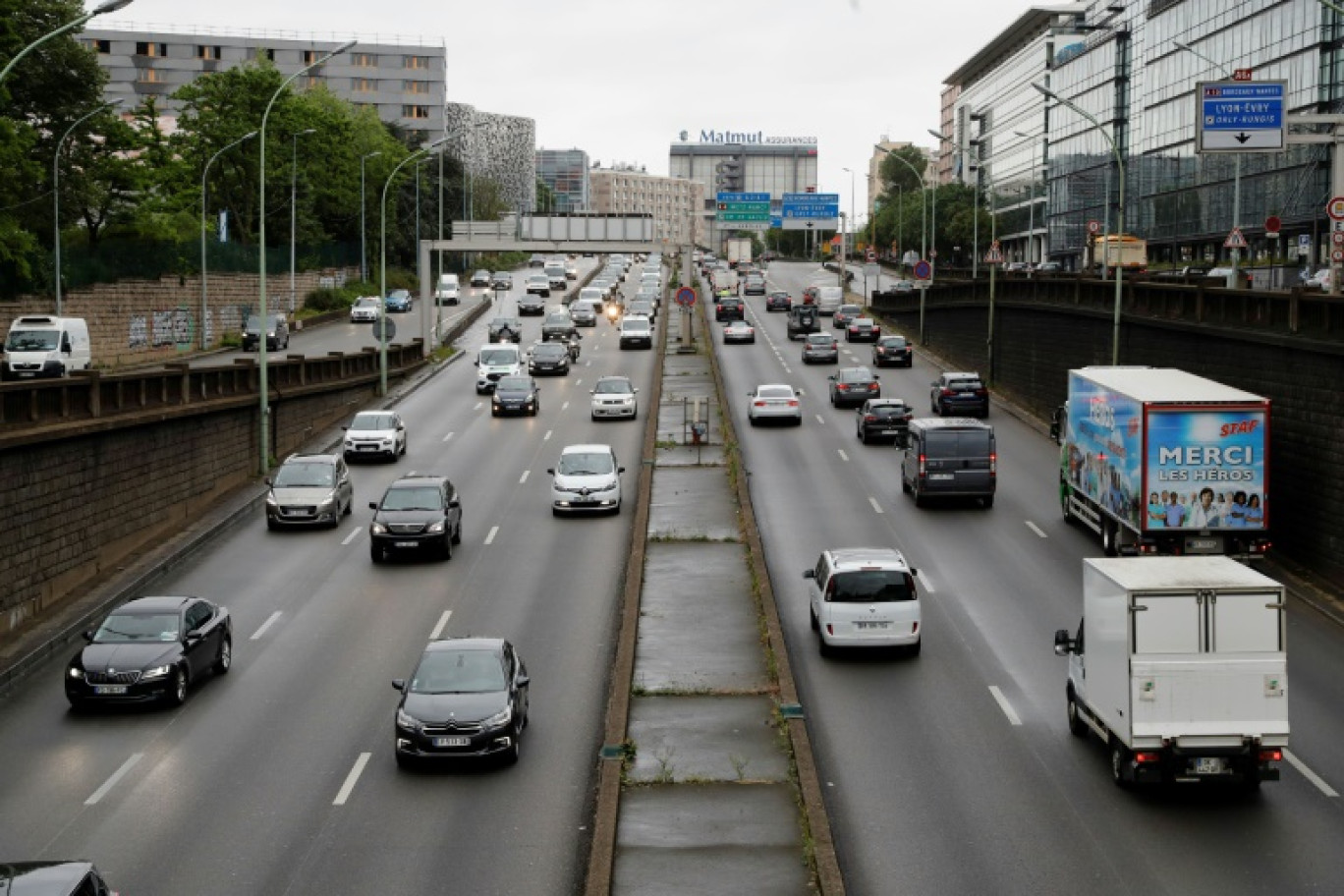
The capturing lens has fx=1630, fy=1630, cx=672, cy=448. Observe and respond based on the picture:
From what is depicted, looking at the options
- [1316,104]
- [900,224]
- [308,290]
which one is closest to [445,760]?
[1316,104]

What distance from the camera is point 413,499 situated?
3441 centimetres

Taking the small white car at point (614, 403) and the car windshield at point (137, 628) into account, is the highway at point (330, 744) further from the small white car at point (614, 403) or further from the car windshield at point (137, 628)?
the small white car at point (614, 403)

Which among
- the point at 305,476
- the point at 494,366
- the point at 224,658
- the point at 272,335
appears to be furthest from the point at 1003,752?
the point at 272,335

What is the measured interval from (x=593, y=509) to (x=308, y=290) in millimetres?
73800

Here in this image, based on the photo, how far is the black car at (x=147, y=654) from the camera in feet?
75.6

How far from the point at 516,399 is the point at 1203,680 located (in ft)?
132

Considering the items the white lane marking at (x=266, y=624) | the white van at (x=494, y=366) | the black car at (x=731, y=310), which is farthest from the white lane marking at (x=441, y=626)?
the black car at (x=731, y=310)

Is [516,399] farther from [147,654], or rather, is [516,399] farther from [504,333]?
[147,654]

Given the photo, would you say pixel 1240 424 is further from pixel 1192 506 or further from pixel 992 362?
pixel 992 362

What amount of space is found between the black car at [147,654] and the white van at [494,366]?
3888cm

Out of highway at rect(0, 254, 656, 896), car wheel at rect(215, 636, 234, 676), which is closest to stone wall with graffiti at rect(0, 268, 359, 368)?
highway at rect(0, 254, 656, 896)

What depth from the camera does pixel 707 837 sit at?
1697 centimetres

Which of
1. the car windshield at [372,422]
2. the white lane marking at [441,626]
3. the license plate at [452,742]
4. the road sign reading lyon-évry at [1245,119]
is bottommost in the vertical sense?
the white lane marking at [441,626]

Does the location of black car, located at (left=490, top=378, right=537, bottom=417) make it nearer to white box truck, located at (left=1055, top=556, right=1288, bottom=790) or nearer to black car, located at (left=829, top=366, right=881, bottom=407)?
black car, located at (left=829, top=366, right=881, bottom=407)
